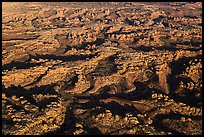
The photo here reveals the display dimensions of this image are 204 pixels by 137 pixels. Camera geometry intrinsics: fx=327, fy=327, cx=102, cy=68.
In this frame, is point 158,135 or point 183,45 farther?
point 183,45

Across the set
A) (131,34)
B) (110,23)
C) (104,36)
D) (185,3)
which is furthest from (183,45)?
(185,3)

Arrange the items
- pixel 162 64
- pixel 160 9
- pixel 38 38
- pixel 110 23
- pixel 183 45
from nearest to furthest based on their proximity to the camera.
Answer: pixel 162 64
pixel 183 45
pixel 38 38
pixel 110 23
pixel 160 9

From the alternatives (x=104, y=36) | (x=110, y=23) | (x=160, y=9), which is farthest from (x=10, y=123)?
(x=160, y=9)

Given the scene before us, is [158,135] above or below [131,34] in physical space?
below

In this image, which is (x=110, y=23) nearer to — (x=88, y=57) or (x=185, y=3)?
(x=88, y=57)

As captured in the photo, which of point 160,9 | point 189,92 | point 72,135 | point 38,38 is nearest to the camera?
point 72,135

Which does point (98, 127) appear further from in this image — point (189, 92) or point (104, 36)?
point (104, 36)
